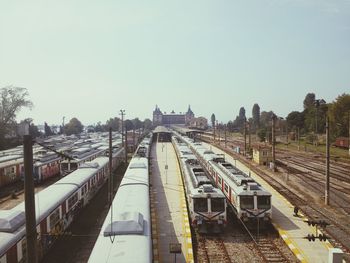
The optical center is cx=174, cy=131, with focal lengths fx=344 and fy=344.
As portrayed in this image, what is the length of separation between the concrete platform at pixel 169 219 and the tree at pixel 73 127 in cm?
12200

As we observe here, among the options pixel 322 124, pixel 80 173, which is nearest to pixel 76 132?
pixel 322 124

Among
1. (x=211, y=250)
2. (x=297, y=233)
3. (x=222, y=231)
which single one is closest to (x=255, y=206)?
(x=222, y=231)

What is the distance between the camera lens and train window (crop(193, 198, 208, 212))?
21953 mm

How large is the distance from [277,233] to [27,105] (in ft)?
241

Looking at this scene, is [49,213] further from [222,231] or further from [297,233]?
[297,233]

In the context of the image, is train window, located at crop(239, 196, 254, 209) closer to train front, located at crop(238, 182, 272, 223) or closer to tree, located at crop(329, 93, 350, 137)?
train front, located at crop(238, 182, 272, 223)

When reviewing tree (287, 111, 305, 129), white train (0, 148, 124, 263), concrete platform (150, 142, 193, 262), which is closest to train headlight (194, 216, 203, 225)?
concrete platform (150, 142, 193, 262)

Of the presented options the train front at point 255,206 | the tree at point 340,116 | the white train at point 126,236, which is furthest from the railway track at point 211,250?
the tree at point 340,116

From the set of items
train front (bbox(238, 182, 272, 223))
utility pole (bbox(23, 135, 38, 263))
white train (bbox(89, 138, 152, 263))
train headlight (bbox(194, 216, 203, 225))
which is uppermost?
utility pole (bbox(23, 135, 38, 263))

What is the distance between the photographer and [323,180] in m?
40.3

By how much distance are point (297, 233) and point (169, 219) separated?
871 cm

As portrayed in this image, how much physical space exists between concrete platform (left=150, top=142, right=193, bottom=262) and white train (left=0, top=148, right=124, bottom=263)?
18.6ft

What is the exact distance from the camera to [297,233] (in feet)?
71.3

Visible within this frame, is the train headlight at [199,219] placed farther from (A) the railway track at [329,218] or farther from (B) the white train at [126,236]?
(A) the railway track at [329,218]
